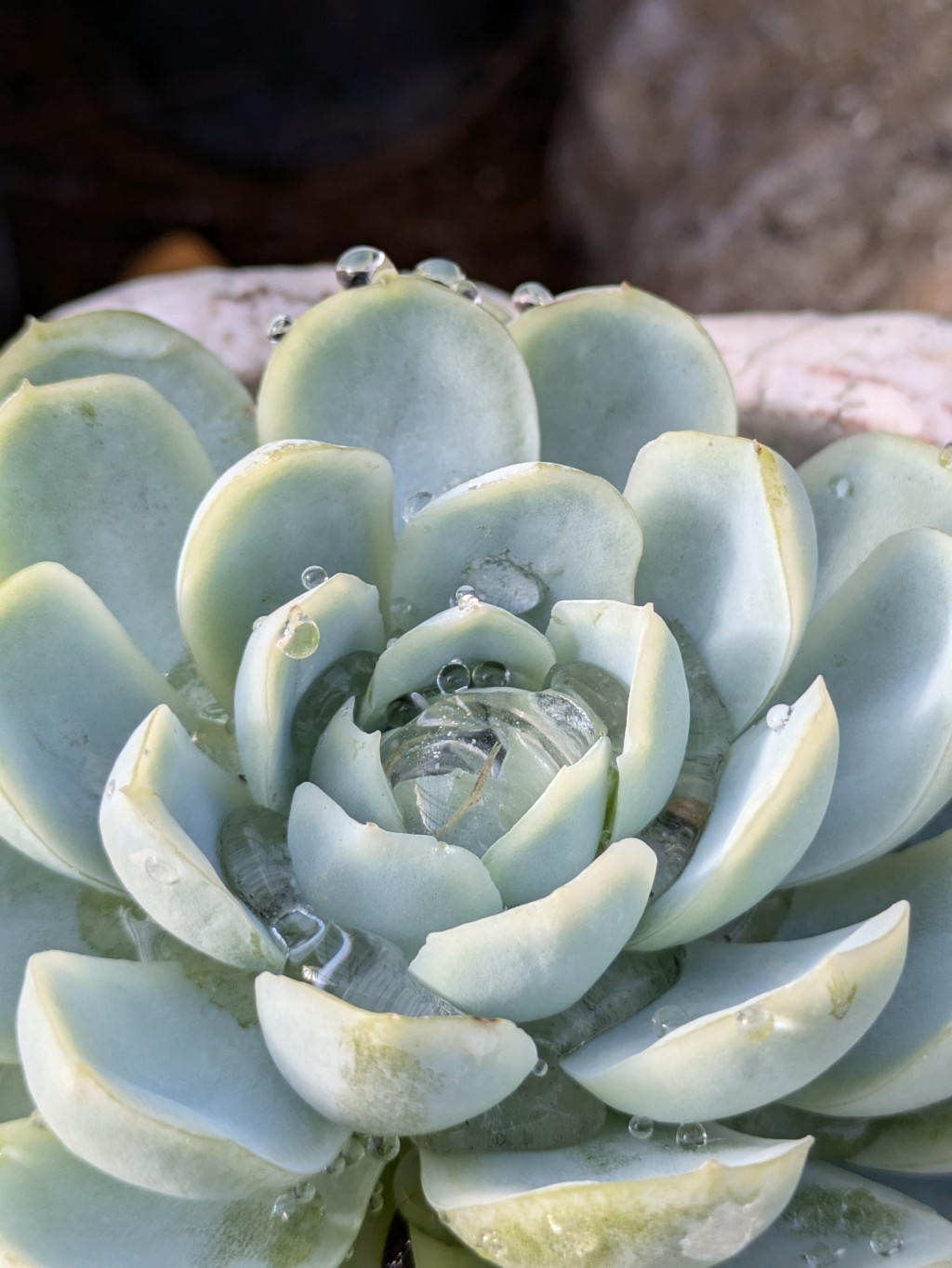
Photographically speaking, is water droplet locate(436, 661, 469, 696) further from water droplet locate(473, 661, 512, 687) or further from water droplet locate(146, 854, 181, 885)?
water droplet locate(146, 854, 181, 885)

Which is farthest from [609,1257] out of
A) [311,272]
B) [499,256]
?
[499,256]

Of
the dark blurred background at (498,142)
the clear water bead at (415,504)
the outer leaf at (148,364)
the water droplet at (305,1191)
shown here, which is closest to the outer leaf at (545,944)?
the water droplet at (305,1191)

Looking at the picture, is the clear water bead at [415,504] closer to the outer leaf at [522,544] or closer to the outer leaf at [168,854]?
the outer leaf at [522,544]

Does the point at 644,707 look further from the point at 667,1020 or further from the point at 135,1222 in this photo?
the point at 135,1222

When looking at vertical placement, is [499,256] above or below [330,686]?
below

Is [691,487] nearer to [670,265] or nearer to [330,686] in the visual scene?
[330,686]

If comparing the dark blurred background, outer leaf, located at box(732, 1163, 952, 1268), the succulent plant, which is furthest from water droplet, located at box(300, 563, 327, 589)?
the dark blurred background
